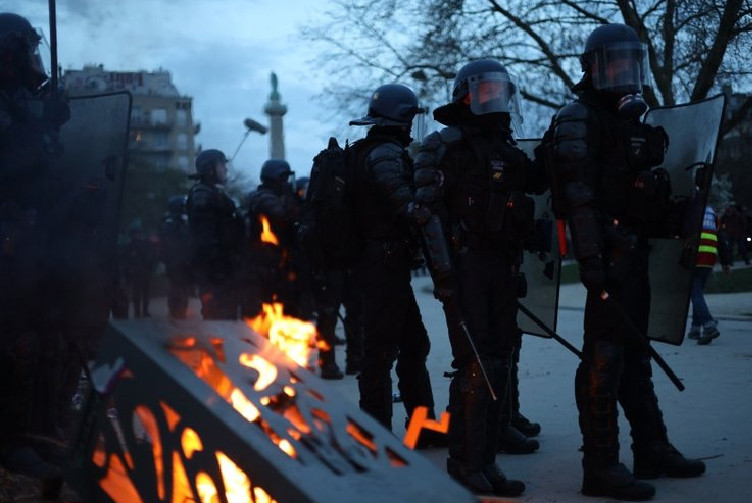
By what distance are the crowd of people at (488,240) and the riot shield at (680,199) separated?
0.59ft

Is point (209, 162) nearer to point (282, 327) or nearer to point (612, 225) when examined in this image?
point (282, 327)

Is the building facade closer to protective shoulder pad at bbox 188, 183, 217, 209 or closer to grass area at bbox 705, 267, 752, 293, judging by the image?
grass area at bbox 705, 267, 752, 293

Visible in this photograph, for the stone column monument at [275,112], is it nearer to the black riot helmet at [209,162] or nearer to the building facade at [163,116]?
the building facade at [163,116]

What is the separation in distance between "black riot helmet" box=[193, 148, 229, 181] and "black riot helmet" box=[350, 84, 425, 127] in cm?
357

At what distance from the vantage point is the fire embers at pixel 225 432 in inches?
106

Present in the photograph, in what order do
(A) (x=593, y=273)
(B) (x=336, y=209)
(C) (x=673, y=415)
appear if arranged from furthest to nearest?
(C) (x=673, y=415)
(B) (x=336, y=209)
(A) (x=593, y=273)

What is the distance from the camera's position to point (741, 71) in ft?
49.8

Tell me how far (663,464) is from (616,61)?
1857 millimetres

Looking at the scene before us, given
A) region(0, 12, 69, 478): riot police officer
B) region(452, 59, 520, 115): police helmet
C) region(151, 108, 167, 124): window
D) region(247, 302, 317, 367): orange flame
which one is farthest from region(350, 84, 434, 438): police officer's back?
region(151, 108, 167, 124): window

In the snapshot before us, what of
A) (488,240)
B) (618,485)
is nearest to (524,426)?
(618,485)

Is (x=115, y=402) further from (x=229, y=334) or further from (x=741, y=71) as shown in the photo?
(x=741, y=71)

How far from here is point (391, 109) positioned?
5.46 metres

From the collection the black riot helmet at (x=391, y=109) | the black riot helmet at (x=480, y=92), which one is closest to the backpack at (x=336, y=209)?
the black riot helmet at (x=391, y=109)

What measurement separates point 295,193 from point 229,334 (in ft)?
20.4
